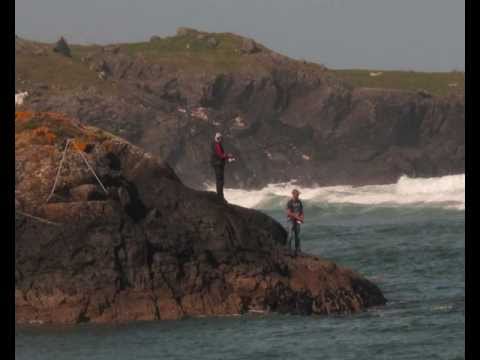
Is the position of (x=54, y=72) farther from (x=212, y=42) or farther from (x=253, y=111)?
(x=212, y=42)

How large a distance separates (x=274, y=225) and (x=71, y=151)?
5557mm

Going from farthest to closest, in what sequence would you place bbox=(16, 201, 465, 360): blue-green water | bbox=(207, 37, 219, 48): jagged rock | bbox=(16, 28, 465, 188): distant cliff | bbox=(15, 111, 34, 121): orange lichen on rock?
bbox=(207, 37, 219, 48): jagged rock
bbox=(16, 28, 465, 188): distant cliff
bbox=(15, 111, 34, 121): orange lichen on rock
bbox=(16, 201, 465, 360): blue-green water

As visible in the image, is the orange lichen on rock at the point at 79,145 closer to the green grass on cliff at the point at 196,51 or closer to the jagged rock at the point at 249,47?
the green grass on cliff at the point at 196,51

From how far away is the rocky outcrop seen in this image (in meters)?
27.9

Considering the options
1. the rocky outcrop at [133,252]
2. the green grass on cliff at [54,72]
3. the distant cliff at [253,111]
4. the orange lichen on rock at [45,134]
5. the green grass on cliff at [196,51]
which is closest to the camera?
the rocky outcrop at [133,252]

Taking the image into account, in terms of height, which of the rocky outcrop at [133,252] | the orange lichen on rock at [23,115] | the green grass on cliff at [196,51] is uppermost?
the green grass on cliff at [196,51]

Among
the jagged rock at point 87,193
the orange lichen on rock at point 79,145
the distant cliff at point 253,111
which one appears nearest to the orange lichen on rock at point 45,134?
the orange lichen on rock at point 79,145

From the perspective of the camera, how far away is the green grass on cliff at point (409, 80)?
10238 centimetres

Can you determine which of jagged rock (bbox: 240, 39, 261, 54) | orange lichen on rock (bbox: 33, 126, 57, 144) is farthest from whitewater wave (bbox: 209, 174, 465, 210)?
orange lichen on rock (bbox: 33, 126, 57, 144)

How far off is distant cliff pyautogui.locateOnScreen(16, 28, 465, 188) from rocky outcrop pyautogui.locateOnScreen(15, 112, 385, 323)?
47.4 meters

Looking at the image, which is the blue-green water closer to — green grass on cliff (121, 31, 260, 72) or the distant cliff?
the distant cliff

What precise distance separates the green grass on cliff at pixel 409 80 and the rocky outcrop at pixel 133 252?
68757mm

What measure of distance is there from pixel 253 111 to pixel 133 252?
204 ft

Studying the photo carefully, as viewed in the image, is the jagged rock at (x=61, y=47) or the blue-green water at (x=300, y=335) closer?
the blue-green water at (x=300, y=335)
